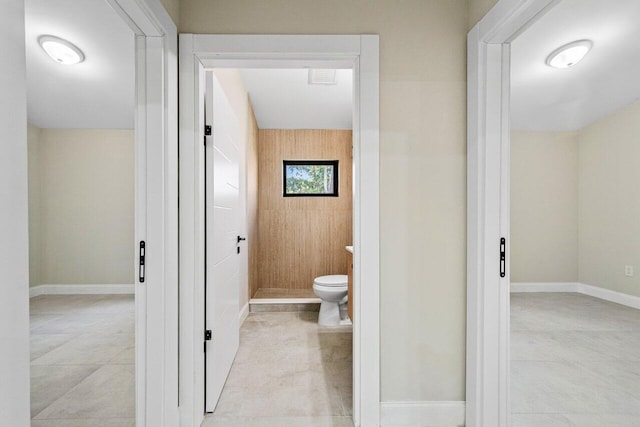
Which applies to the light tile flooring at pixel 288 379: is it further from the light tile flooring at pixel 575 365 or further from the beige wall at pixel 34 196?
the beige wall at pixel 34 196

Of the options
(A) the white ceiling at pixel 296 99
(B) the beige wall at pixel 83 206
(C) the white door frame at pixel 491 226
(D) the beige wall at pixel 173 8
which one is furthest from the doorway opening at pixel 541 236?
(B) the beige wall at pixel 83 206

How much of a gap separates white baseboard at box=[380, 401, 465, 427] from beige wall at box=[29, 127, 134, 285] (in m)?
1.68

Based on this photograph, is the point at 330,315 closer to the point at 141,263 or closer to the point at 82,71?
the point at 141,263

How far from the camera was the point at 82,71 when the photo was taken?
6.26ft

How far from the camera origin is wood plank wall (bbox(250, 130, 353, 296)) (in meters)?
4.92

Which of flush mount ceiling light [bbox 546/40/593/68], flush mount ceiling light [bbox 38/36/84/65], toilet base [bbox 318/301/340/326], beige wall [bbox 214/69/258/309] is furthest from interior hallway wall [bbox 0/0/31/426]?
flush mount ceiling light [bbox 546/40/593/68]

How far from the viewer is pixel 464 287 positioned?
5.96 ft

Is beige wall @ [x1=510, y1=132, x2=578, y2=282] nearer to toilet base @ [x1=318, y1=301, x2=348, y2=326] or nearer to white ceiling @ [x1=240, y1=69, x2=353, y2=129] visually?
white ceiling @ [x1=240, y1=69, x2=353, y2=129]

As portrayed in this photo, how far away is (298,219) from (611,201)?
12.7 ft

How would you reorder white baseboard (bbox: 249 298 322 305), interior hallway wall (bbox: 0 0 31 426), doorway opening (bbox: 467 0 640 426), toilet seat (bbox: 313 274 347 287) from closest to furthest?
interior hallway wall (bbox: 0 0 31 426)
doorway opening (bbox: 467 0 640 426)
toilet seat (bbox: 313 274 347 287)
white baseboard (bbox: 249 298 322 305)

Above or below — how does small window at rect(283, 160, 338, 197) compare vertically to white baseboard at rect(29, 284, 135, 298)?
above

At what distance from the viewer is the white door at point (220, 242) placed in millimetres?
1900

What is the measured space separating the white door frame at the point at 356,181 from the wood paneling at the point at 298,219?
3141 millimetres

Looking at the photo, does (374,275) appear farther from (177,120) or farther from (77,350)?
(77,350)
